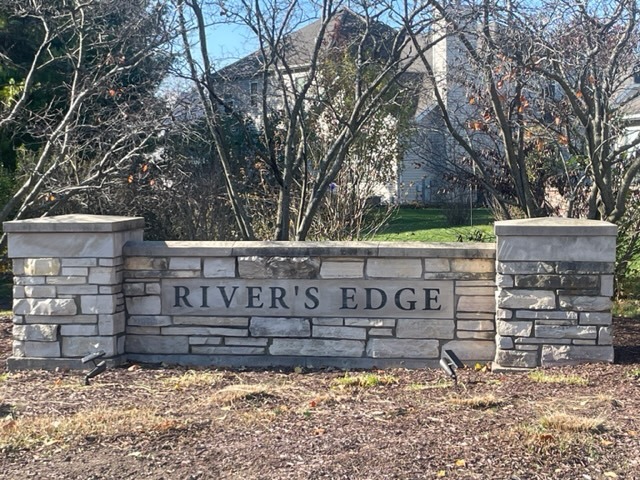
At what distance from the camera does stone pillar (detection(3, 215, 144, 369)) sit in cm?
627

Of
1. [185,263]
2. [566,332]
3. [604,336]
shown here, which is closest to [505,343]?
[566,332]

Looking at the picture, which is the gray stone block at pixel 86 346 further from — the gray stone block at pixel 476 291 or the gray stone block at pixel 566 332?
the gray stone block at pixel 566 332

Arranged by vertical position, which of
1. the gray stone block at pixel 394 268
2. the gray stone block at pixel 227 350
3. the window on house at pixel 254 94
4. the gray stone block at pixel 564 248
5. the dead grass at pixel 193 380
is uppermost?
the window on house at pixel 254 94

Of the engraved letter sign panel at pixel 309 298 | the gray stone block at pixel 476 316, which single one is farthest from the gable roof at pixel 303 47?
the gray stone block at pixel 476 316

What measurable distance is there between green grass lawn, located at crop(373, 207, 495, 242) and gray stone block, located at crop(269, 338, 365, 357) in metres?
6.05

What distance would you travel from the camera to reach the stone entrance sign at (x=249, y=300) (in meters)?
6.22

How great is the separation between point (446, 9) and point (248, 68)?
7.22 feet

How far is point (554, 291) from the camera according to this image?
593 centimetres

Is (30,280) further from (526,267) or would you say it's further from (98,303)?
(526,267)

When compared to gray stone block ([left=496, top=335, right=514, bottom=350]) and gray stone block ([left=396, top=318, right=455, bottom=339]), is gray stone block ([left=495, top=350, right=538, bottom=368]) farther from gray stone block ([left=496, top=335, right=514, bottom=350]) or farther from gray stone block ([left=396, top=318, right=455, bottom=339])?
gray stone block ([left=396, top=318, right=455, bottom=339])

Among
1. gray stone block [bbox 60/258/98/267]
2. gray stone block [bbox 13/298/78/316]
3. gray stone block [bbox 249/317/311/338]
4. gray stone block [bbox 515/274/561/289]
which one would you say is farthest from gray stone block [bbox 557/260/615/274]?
gray stone block [bbox 13/298/78/316]

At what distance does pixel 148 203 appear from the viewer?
36.4 feet

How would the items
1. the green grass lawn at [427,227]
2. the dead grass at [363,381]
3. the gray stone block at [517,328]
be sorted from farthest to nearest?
the green grass lawn at [427,227]
the gray stone block at [517,328]
the dead grass at [363,381]

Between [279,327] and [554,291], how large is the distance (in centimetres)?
207
